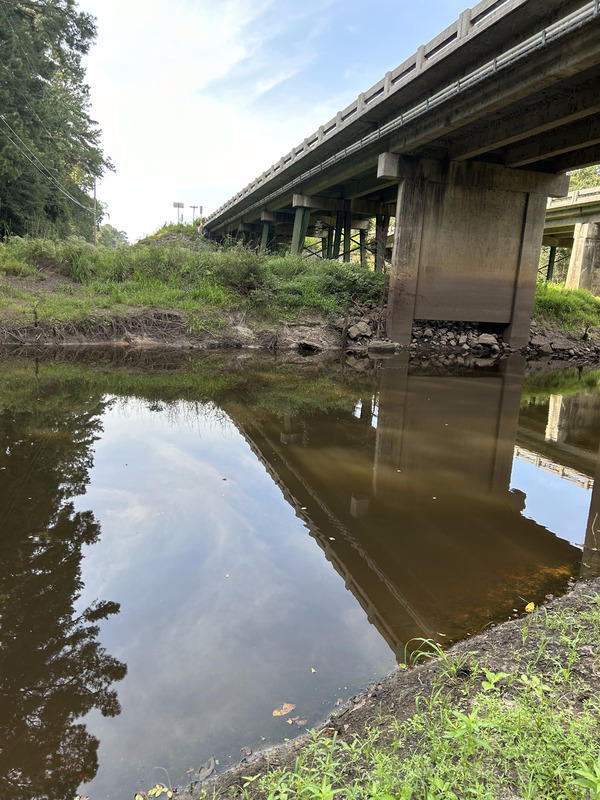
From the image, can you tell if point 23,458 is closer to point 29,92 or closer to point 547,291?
point 547,291

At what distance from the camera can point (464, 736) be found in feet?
6.60

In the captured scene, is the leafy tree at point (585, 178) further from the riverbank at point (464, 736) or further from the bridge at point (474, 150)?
the riverbank at point (464, 736)

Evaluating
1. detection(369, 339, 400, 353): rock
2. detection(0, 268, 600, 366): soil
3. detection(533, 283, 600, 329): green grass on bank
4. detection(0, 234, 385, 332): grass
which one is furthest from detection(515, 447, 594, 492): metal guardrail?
detection(533, 283, 600, 329): green grass on bank

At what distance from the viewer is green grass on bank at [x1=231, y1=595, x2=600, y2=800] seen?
1.85m

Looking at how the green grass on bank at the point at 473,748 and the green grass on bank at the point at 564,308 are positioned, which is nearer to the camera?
the green grass on bank at the point at 473,748

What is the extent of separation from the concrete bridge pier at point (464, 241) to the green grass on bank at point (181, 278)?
1.90 meters

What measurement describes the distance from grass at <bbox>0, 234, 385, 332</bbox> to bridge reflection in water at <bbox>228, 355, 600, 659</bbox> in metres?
9.35

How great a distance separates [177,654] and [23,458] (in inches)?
→ 153

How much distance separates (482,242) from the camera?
18.1 metres

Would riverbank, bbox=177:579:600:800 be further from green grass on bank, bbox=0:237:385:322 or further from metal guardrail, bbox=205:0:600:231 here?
green grass on bank, bbox=0:237:385:322

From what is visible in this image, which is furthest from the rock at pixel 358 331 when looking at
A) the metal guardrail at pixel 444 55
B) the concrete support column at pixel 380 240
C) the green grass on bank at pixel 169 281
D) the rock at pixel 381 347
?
the metal guardrail at pixel 444 55

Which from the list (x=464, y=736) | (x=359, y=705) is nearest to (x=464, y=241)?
(x=359, y=705)

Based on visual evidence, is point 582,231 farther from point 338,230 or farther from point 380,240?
point 380,240

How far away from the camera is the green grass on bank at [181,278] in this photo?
642 inches
